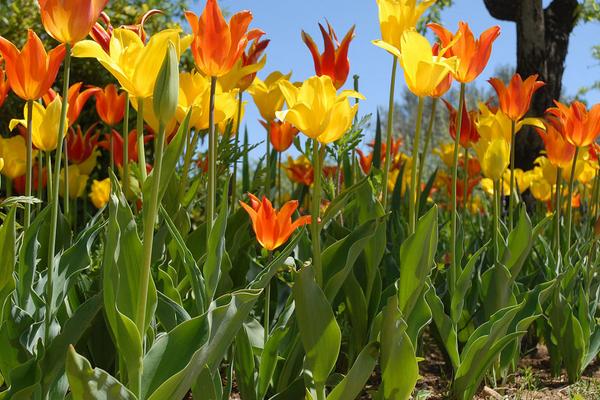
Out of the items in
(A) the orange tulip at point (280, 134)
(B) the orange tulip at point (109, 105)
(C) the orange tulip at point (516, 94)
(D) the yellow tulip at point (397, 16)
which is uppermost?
(D) the yellow tulip at point (397, 16)

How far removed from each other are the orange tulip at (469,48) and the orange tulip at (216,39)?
1.62 ft

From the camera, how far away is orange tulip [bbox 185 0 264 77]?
4.91ft

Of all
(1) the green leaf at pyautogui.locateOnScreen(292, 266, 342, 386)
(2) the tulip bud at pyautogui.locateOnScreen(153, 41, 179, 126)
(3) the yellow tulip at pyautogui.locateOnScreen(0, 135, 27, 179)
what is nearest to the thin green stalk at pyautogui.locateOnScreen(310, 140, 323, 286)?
(1) the green leaf at pyautogui.locateOnScreen(292, 266, 342, 386)

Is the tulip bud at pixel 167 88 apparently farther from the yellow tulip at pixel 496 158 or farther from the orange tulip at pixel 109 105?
the yellow tulip at pixel 496 158

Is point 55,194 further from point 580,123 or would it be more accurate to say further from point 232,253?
point 580,123

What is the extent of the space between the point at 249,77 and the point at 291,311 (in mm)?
686

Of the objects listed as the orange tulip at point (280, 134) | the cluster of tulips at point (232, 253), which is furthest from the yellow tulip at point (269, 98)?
the orange tulip at point (280, 134)

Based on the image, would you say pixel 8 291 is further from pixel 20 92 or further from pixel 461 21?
pixel 461 21

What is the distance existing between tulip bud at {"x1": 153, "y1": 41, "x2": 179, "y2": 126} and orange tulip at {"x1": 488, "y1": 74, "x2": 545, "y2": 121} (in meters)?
1.29

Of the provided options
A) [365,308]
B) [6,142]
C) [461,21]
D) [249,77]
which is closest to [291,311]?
[365,308]

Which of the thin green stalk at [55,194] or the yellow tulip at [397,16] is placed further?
the yellow tulip at [397,16]

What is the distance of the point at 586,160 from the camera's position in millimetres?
3104

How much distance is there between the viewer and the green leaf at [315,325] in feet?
5.05

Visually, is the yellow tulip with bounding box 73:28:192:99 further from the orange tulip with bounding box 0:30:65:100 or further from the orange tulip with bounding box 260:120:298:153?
the orange tulip with bounding box 260:120:298:153
